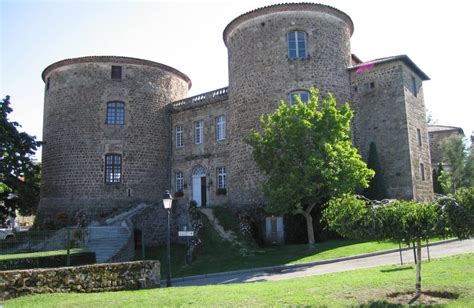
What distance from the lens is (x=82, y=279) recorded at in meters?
10.4

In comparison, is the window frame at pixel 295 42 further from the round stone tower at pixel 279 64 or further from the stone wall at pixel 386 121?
the stone wall at pixel 386 121

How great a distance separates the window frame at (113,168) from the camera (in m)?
29.0

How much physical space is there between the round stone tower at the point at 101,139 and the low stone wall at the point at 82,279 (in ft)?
58.0

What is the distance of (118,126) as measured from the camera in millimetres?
29594

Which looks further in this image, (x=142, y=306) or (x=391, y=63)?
(x=391, y=63)

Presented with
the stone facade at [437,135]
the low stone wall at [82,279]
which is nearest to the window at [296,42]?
the low stone wall at [82,279]

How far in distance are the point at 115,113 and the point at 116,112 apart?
0.32 feet

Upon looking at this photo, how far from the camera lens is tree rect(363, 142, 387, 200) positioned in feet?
75.5

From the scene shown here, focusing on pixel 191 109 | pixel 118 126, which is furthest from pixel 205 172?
pixel 118 126

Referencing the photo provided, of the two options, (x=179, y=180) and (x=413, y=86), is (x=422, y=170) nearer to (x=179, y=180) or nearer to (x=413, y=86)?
(x=413, y=86)

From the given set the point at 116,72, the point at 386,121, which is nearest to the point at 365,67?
the point at 386,121

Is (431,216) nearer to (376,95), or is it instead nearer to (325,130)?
(325,130)

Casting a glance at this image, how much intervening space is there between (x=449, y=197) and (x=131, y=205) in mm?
23020

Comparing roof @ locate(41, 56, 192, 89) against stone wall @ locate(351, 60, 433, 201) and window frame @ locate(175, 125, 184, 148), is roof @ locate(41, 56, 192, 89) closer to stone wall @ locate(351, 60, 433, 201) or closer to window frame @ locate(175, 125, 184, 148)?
window frame @ locate(175, 125, 184, 148)
